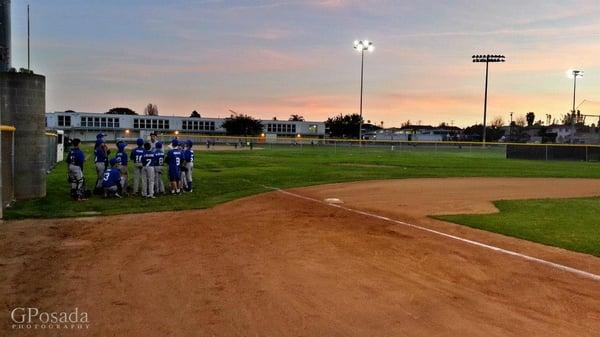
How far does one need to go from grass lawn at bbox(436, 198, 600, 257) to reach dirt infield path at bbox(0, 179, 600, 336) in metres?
0.65

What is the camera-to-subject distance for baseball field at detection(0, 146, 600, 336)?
5.13 metres

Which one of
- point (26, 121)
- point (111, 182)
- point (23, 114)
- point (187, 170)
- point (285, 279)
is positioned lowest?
point (285, 279)

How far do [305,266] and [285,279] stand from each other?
2.35 ft

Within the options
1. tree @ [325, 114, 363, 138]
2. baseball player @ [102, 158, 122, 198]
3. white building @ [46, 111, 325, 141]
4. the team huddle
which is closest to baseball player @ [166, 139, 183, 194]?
the team huddle

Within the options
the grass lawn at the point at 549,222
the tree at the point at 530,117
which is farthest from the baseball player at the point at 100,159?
the tree at the point at 530,117

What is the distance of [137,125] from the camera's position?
101 meters

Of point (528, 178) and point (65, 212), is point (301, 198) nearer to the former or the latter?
point (65, 212)

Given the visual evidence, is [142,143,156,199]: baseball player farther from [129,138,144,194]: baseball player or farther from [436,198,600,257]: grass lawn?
[436,198,600,257]: grass lawn

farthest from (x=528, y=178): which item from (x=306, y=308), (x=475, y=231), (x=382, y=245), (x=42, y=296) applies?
(x=42, y=296)

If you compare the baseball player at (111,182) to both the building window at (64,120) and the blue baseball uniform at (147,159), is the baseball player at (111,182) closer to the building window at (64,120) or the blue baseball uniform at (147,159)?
the blue baseball uniform at (147,159)

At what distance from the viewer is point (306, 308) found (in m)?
5.44

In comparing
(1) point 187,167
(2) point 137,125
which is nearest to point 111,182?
(1) point 187,167

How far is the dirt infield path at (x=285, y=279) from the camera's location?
505 centimetres

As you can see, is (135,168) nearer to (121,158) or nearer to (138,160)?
(121,158)
